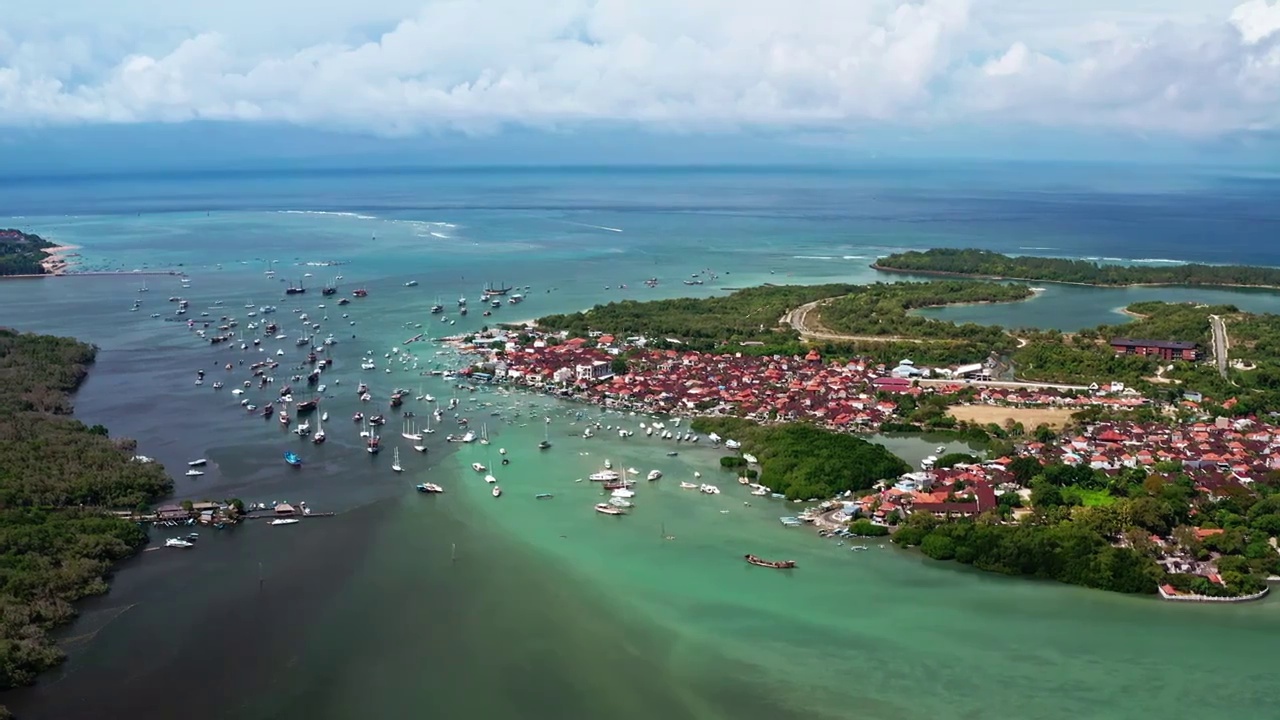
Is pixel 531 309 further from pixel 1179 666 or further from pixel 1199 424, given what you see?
pixel 1179 666

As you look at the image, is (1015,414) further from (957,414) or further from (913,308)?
(913,308)

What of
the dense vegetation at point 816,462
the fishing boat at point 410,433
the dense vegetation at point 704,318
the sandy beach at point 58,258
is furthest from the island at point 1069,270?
the sandy beach at point 58,258

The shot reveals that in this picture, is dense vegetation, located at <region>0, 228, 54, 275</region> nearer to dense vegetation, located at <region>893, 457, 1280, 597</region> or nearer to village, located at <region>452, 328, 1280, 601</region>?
village, located at <region>452, 328, 1280, 601</region>

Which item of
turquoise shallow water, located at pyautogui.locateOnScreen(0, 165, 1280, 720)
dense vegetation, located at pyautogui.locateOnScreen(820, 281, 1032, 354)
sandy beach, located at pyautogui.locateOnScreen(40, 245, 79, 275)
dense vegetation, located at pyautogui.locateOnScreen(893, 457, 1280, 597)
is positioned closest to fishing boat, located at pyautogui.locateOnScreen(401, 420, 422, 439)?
turquoise shallow water, located at pyautogui.locateOnScreen(0, 165, 1280, 720)

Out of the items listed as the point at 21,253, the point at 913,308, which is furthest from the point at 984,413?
the point at 21,253

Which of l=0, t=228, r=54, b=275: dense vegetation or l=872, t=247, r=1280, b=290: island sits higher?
l=872, t=247, r=1280, b=290: island

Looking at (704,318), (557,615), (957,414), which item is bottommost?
(557,615)

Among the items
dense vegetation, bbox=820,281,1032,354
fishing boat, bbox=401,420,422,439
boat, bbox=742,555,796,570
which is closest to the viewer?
boat, bbox=742,555,796,570
